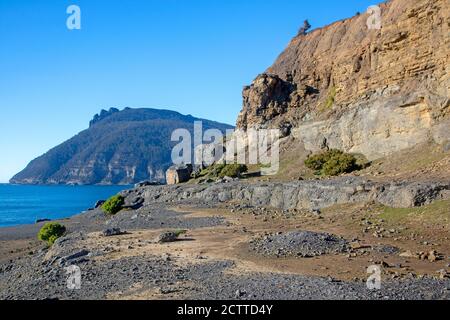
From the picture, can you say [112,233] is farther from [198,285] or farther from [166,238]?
[198,285]

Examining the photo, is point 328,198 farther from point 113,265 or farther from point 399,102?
point 113,265

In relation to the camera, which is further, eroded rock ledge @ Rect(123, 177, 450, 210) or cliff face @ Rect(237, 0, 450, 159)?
cliff face @ Rect(237, 0, 450, 159)

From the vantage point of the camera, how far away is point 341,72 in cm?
4012

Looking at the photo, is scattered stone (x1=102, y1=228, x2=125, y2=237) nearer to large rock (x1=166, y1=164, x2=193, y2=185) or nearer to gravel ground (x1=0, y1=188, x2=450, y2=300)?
gravel ground (x1=0, y1=188, x2=450, y2=300)

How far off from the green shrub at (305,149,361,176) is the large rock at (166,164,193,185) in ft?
59.9

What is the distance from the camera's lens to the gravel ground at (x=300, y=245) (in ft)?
45.7

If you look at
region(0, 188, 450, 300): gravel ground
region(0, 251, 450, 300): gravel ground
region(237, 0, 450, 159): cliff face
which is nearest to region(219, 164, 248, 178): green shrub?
region(237, 0, 450, 159): cliff face

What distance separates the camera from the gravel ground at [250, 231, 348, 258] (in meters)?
13.9

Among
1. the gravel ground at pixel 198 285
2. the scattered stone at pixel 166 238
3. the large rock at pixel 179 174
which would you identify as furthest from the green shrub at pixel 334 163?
the large rock at pixel 179 174

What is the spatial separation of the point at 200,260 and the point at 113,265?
2550mm

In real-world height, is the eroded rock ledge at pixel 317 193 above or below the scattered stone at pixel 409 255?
above

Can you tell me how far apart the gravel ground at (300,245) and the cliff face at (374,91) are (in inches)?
461

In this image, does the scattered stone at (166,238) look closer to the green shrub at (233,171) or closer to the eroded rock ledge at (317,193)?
the eroded rock ledge at (317,193)

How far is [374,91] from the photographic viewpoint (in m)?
32.0
